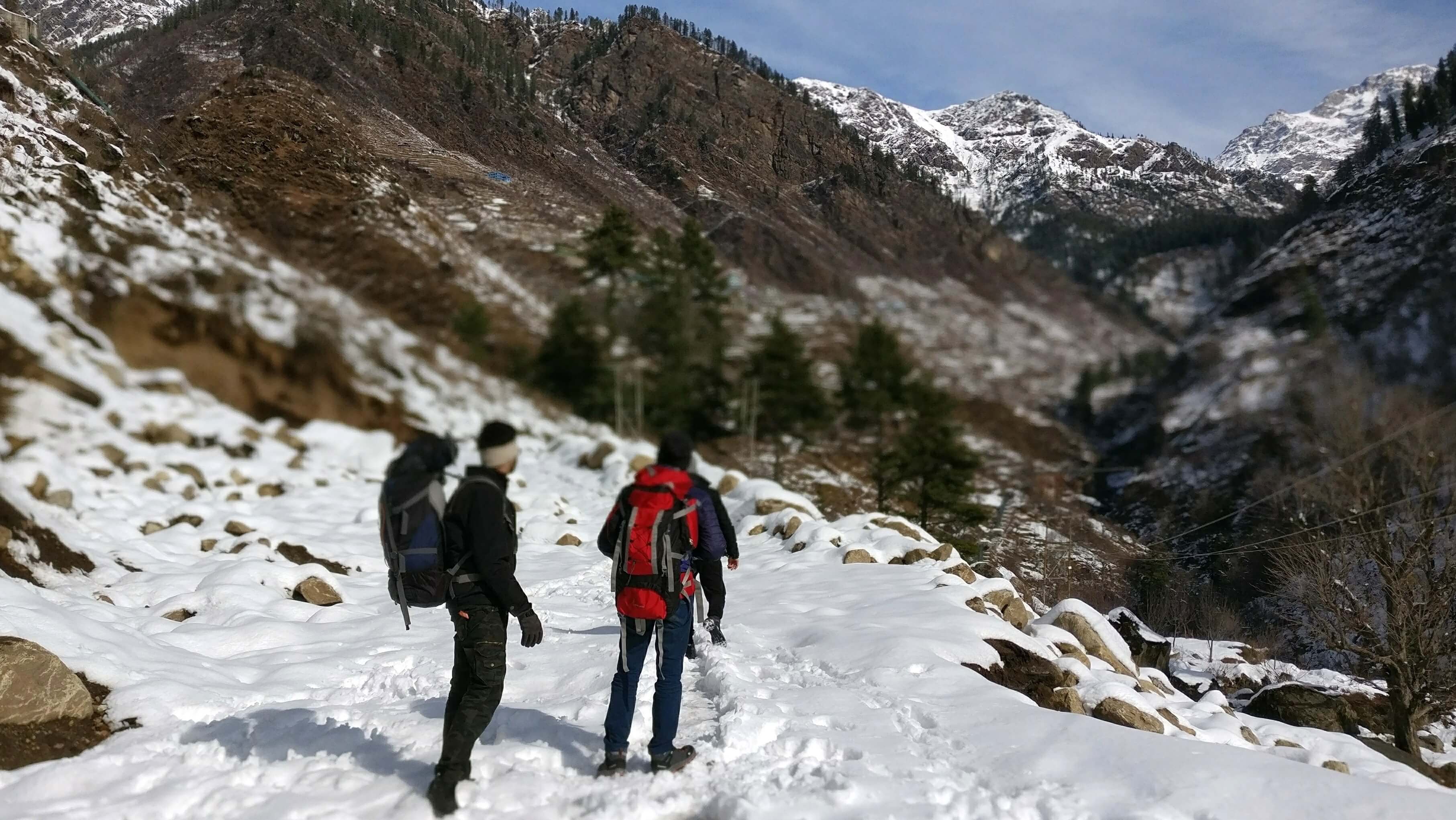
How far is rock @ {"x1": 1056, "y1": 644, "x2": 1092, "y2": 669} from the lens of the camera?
6168mm

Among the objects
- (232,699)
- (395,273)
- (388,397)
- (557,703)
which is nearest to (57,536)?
(232,699)

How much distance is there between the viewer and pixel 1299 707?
9094 mm

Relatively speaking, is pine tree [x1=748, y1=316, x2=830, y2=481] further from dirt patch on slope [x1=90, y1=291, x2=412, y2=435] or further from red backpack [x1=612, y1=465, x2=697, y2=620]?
dirt patch on slope [x1=90, y1=291, x2=412, y2=435]

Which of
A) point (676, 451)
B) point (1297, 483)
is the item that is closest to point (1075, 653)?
point (1297, 483)

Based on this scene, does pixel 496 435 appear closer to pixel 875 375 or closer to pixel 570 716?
pixel 875 375

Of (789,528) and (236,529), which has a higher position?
(789,528)

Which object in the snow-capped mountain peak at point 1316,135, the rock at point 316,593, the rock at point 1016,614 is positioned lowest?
the rock at point 316,593

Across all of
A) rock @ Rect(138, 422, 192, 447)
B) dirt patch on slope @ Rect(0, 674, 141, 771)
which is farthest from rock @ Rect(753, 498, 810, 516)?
rock @ Rect(138, 422, 192, 447)

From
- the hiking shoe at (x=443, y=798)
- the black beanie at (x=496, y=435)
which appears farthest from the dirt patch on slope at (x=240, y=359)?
the hiking shoe at (x=443, y=798)

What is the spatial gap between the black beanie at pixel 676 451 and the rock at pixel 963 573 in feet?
16.5

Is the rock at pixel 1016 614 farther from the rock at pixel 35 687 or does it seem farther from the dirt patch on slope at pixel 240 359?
the rock at pixel 35 687

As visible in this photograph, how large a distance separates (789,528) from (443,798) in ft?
23.8

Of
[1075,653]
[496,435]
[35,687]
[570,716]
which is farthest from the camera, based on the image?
[1075,653]

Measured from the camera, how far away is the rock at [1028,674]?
17.2ft
